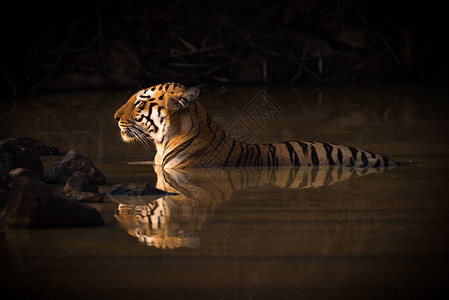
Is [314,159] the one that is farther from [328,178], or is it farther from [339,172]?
[328,178]

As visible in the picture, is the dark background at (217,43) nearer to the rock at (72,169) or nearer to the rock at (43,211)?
the rock at (72,169)

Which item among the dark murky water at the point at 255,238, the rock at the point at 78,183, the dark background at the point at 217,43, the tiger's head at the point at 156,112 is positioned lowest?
the dark murky water at the point at 255,238

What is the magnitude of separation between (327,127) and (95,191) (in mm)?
3655

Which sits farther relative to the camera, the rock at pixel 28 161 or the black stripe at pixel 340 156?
the black stripe at pixel 340 156

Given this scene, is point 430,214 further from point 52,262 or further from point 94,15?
point 94,15

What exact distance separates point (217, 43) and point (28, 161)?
889 centimetres

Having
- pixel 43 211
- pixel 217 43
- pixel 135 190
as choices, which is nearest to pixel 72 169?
pixel 135 190

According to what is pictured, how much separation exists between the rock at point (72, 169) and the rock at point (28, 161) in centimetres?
7

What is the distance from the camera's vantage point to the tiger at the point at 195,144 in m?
5.49

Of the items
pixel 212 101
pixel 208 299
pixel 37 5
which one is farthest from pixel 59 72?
pixel 208 299

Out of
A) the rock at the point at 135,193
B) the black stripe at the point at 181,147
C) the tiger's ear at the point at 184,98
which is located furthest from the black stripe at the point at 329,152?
the rock at the point at 135,193

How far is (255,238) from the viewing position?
3.58m

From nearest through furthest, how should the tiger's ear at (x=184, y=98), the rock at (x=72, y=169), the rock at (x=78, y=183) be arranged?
the rock at (x=78, y=183), the rock at (x=72, y=169), the tiger's ear at (x=184, y=98)

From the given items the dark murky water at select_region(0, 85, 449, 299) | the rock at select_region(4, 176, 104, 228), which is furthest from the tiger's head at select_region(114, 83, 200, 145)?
the rock at select_region(4, 176, 104, 228)
